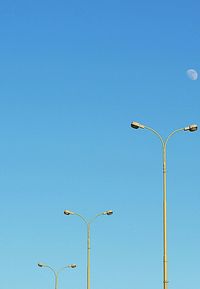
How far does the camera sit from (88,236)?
179 feet

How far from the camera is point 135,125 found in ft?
117

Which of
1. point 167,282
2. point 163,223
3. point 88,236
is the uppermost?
point 88,236

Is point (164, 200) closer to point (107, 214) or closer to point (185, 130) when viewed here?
point (185, 130)

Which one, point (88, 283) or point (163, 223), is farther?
point (88, 283)

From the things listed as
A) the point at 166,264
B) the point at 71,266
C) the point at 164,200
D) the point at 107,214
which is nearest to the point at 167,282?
the point at 166,264

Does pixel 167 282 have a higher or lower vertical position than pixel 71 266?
lower

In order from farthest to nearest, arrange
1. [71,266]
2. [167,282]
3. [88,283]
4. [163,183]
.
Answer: [71,266] < [88,283] < [163,183] < [167,282]

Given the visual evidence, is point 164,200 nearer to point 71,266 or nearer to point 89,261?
point 89,261

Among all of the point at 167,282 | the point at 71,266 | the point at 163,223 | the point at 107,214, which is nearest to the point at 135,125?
the point at 163,223

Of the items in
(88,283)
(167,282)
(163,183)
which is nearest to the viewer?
(167,282)

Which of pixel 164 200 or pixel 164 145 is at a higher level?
pixel 164 145

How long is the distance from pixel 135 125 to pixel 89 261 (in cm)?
2071

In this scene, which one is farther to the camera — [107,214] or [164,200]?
[107,214]

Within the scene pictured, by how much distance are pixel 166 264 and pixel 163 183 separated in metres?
3.83
